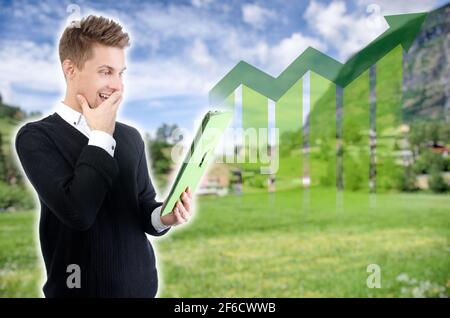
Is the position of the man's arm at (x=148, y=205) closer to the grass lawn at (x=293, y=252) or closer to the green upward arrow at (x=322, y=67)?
the green upward arrow at (x=322, y=67)

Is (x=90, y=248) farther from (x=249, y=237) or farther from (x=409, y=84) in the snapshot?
(x=409, y=84)

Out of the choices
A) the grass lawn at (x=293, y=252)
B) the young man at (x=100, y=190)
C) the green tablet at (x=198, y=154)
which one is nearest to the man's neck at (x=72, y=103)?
the young man at (x=100, y=190)

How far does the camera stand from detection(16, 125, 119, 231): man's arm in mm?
1486

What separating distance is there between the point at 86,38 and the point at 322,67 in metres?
1.20

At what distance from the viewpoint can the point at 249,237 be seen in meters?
3.43

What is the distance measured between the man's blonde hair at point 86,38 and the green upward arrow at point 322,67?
70 centimetres

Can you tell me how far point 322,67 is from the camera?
8.34ft

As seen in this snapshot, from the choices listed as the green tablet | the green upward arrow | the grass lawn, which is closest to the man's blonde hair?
the green tablet

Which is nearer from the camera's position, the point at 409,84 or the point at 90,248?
the point at 90,248

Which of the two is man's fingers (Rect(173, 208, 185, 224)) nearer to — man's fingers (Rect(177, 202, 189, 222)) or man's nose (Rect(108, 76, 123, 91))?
man's fingers (Rect(177, 202, 189, 222))

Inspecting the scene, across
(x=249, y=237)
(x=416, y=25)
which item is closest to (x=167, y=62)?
(x=416, y=25)

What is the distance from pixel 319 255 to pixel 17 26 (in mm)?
2174

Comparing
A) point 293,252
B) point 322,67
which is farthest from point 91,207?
point 293,252
